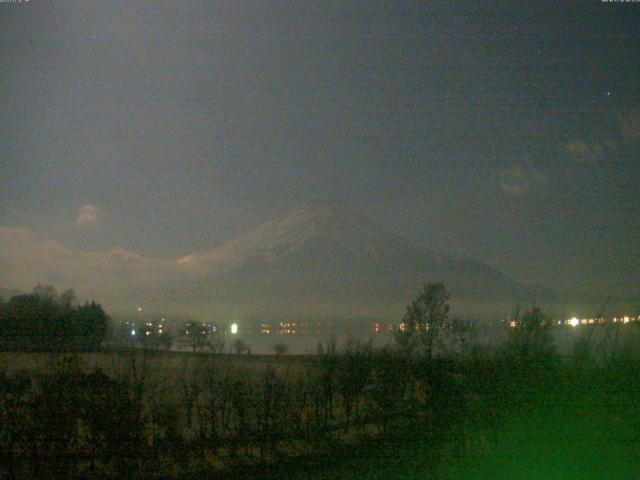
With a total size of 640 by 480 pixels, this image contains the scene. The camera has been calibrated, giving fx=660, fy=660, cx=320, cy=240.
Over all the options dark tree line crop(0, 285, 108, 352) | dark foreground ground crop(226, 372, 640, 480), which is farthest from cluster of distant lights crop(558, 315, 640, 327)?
dark tree line crop(0, 285, 108, 352)

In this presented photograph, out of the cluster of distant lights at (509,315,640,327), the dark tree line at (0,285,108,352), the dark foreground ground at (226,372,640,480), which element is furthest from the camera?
the dark tree line at (0,285,108,352)

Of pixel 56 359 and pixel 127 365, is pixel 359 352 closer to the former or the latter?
pixel 127 365

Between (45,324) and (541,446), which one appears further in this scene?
(45,324)

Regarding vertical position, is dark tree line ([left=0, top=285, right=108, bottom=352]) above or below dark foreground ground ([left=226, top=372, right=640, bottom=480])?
above

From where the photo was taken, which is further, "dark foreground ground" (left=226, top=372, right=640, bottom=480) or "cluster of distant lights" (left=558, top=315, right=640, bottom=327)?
"cluster of distant lights" (left=558, top=315, right=640, bottom=327)

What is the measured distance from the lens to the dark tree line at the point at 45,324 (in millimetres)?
16094

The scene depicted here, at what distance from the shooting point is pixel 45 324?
56.9 feet

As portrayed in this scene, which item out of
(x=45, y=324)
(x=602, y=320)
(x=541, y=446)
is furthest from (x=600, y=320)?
(x=45, y=324)

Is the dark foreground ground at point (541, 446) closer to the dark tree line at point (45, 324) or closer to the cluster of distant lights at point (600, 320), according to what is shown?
the cluster of distant lights at point (600, 320)

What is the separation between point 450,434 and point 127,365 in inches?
193

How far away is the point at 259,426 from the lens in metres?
9.98

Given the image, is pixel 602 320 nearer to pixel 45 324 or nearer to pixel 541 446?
pixel 541 446

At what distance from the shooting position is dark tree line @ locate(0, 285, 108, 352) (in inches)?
634

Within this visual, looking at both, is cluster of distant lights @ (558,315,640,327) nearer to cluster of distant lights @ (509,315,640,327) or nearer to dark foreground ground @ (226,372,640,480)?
cluster of distant lights @ (509,315,640,327)
